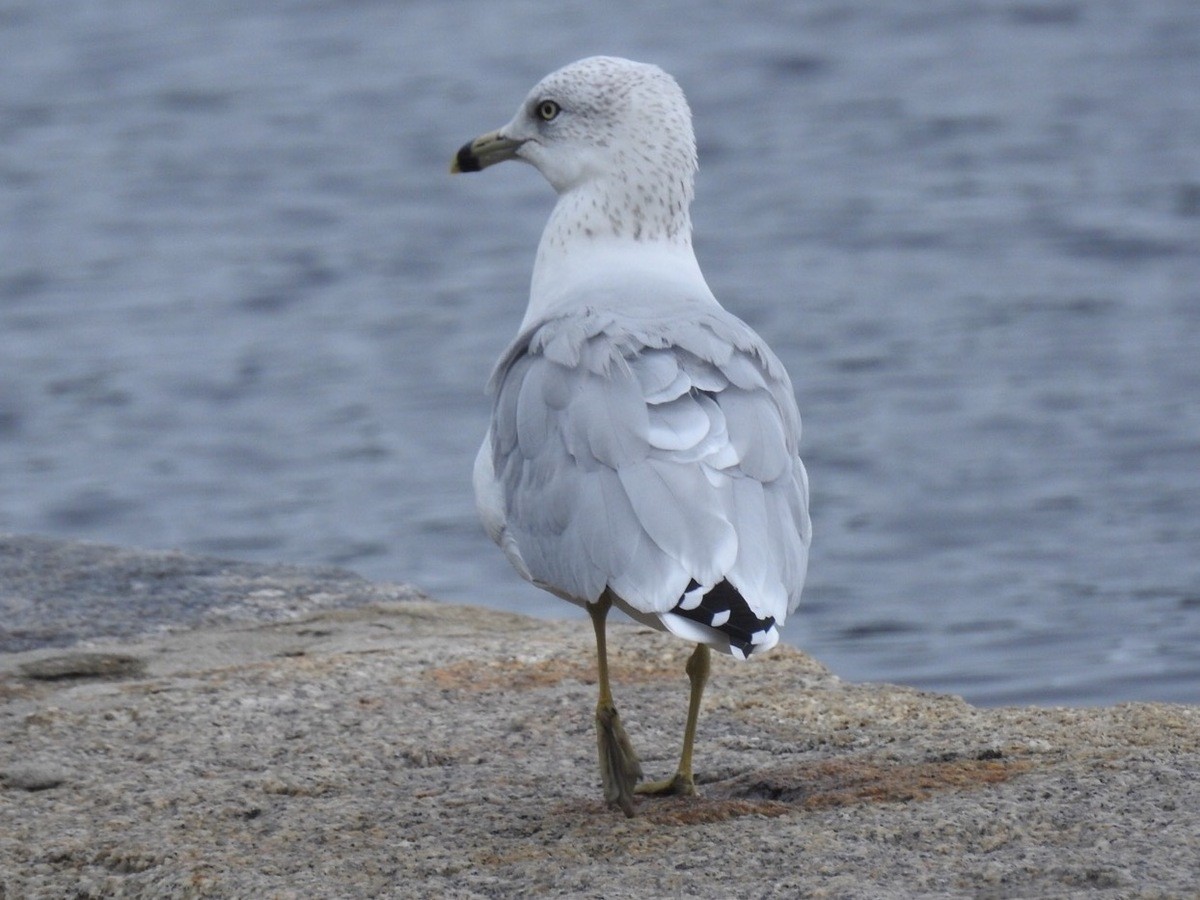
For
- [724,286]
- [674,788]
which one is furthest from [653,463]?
[724,286]

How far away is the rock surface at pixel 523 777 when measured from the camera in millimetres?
3867

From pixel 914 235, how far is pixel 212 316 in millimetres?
4047

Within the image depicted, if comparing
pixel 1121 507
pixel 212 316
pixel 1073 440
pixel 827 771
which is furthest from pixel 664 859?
pixel 212 316

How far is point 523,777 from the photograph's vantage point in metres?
4.66

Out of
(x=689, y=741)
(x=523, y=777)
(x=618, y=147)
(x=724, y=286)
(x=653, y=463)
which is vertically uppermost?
(x=618, y=147)

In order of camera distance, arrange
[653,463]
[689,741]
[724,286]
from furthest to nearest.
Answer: [724,286]
[689,741]
[653,463]

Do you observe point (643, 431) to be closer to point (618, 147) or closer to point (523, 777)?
point (523, 777)

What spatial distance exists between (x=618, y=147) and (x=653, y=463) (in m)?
1.36

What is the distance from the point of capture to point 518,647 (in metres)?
5.67

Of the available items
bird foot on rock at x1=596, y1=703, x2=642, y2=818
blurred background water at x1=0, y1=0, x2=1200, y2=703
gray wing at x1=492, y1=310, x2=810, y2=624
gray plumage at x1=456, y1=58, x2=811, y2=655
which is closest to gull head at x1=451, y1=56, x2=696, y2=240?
gray plumage at x1=456, y1=58, x2=811, y2=655

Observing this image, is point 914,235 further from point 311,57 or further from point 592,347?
point 592,347

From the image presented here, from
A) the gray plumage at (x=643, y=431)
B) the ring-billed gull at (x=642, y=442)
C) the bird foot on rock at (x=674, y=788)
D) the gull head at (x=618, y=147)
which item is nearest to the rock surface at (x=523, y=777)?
the bird foot on rock at (x=674, y=788)

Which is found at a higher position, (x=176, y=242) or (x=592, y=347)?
(x=592, y=347)

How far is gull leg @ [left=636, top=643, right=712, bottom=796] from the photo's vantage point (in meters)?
4.49
